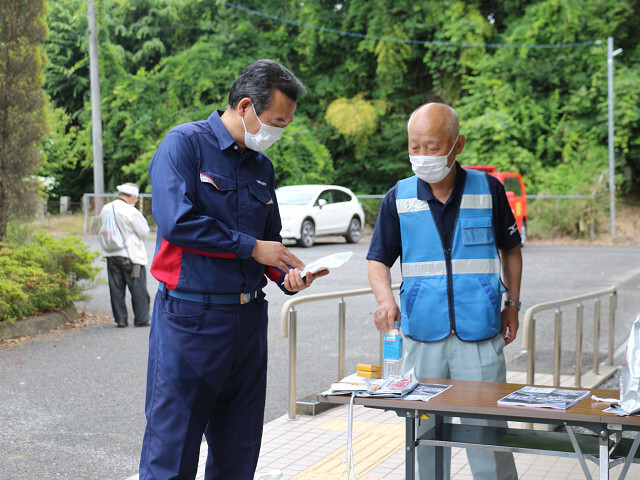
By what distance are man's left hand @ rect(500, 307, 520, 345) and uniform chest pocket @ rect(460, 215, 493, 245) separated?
38 cm

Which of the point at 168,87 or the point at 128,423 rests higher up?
the point at 168,87

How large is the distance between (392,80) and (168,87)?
919 centimetres

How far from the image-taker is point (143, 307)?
10961 mm

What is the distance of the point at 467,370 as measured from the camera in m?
3.90

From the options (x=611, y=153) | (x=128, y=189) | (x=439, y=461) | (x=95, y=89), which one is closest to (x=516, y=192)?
(x=611, y=153)

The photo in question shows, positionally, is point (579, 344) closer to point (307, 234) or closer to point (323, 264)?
point (323, 264)

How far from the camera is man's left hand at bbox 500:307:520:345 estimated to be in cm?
409

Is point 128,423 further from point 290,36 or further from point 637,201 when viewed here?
point 290,36

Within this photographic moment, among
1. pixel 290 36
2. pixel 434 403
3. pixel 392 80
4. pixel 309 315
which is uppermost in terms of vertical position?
pixel 290 36

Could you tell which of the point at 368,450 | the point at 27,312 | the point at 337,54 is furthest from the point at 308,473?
the point at 337,54

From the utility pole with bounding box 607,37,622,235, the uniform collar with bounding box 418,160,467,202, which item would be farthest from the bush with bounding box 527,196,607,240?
the uniform collar with bounding box 418,160,467,202

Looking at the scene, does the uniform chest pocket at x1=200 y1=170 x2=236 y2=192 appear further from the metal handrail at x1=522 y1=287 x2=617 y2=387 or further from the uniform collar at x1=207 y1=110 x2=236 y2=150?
the metal handrail at x1=522 y1=287 x2=617 y2=387

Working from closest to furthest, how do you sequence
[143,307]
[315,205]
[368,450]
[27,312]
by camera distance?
1. [368,450]
2. [27,312]
3. [143,307]
4. [315,205]

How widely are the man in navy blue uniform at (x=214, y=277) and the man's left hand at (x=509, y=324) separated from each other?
1138 mm
